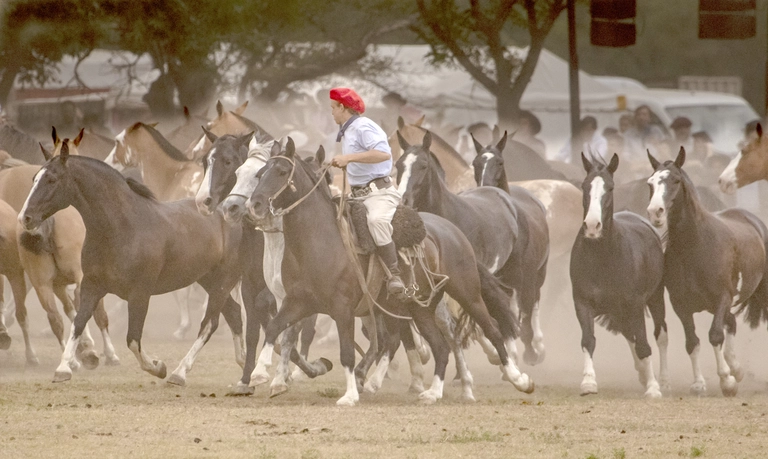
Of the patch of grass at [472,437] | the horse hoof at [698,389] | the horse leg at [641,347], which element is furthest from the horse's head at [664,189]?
the patch of grass at [472,437]

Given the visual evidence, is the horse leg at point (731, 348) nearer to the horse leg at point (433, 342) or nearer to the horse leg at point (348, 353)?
the horse leg at point (433, 342)

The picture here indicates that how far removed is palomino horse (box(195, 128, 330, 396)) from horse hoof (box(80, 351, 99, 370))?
4.78ft

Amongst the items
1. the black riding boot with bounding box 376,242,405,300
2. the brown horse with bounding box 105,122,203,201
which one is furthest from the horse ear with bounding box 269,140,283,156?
the brown horse with bounding box 105,122,203,201

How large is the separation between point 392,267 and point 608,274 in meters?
2.14

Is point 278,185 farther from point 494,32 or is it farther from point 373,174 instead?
point 494,32

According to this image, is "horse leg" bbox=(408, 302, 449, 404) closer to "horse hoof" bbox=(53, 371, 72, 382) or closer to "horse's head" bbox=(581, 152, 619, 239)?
"horse's head" bbox=(581, 152, 619, 239)

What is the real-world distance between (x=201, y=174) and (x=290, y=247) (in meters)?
4.67

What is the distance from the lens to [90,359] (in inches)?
493

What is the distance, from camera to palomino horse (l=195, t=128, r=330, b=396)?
11133 mm

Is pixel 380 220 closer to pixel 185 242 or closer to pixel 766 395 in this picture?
pixel 185 242

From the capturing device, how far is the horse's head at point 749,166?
14.6 m

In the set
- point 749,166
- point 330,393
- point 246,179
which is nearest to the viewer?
point 246,179

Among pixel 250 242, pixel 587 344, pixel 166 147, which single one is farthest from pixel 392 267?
pixel 166 147

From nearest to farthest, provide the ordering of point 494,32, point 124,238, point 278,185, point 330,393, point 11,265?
point 278,185, point 330,393, point 124,238, point 11,265, point 494,32
